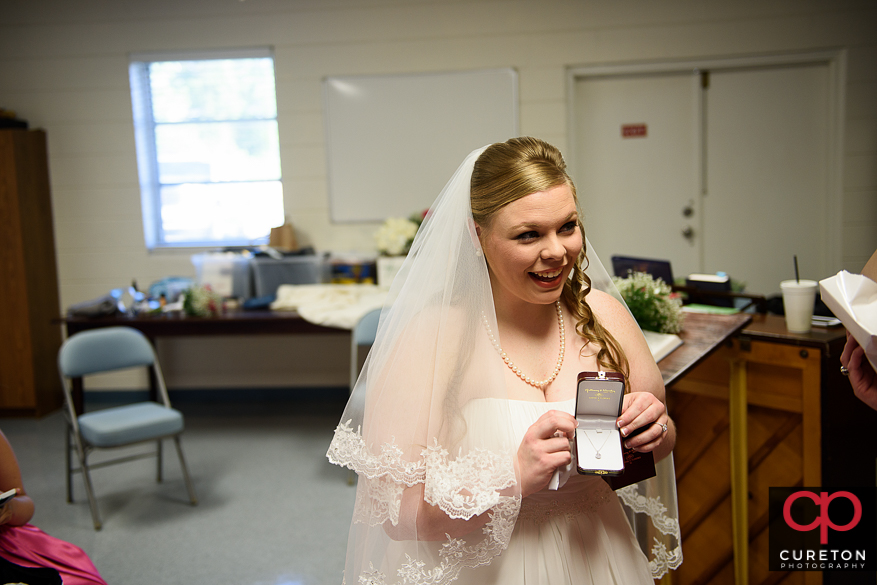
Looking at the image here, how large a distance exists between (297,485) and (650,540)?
2330mm

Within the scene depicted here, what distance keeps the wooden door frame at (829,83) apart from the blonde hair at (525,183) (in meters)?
3.62

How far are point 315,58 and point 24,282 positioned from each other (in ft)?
9.18

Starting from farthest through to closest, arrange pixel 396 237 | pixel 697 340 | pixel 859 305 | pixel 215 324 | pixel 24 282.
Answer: pixel 24 282, pixel 396 237, pixel 215 324, pixel 697 340, pixel 859 305

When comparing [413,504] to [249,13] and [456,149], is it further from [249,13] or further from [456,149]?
[249,13]

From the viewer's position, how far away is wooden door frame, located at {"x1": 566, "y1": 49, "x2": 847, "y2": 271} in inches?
184

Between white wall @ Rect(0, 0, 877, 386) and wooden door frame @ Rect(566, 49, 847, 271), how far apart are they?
0.16 feet

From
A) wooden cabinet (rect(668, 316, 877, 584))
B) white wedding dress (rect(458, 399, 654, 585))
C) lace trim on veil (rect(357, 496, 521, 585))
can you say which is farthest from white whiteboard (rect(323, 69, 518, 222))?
lace trim on veil (rect(357, 496, 521, 585))

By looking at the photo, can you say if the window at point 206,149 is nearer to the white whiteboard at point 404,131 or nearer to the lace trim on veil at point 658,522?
the white whiteboard at point 404,131

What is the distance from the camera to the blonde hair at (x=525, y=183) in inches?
53.1

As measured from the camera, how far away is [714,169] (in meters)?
4.93

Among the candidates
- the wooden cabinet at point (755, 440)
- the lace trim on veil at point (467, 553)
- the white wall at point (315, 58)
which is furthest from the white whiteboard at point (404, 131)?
the lace trim on veil at point (467, 553)

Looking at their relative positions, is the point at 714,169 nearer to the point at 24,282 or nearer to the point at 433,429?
the point at 433,429

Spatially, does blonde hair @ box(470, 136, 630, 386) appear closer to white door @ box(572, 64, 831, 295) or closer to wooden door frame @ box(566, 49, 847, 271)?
white door @ box(572, 64, 831, 295)

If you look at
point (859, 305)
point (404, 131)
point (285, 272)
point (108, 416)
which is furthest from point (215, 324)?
point (859, 305)
